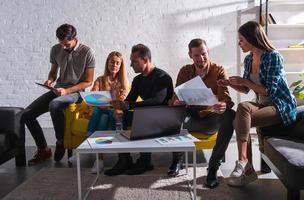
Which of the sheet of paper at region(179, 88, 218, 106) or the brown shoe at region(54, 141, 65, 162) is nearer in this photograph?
the sheet of paper at region(179, 88, 218, 106)

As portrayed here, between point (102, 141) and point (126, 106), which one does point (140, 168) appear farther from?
point (102, 141)

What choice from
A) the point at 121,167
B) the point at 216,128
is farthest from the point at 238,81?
the point at 121,167

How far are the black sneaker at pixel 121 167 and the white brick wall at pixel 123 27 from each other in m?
2.13

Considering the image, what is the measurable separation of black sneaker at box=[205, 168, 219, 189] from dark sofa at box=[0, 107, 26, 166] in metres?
1.56

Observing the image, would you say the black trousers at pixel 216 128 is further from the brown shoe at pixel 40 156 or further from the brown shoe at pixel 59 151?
the brown shoe at pixel 40 156

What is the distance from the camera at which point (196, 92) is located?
2381 mm

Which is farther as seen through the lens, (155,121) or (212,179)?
(212,179)

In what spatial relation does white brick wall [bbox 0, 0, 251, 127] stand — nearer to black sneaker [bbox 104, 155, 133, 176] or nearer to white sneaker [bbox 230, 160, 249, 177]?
black sneaker [bbox 104, 155, 133, 176]

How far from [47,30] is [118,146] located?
10.7ft

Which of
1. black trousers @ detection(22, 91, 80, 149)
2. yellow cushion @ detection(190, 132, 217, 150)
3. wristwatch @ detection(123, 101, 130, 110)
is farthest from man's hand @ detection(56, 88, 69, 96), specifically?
yellow cushion @ detection(190, 132, 217, 150)

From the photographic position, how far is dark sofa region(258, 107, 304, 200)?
1.94 metres

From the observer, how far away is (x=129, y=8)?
188 inches

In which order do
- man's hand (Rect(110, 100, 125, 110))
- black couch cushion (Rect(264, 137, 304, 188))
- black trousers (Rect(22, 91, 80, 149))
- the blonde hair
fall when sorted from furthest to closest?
1. the blonde hair
2. black trousers (Rect(22, 91, 80, 149))
3. man's hand (Rect(110, 100, 125, 110))
4. black couch cushion (Rect(264, 137, 304, 188))

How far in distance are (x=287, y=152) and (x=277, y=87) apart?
576mm
